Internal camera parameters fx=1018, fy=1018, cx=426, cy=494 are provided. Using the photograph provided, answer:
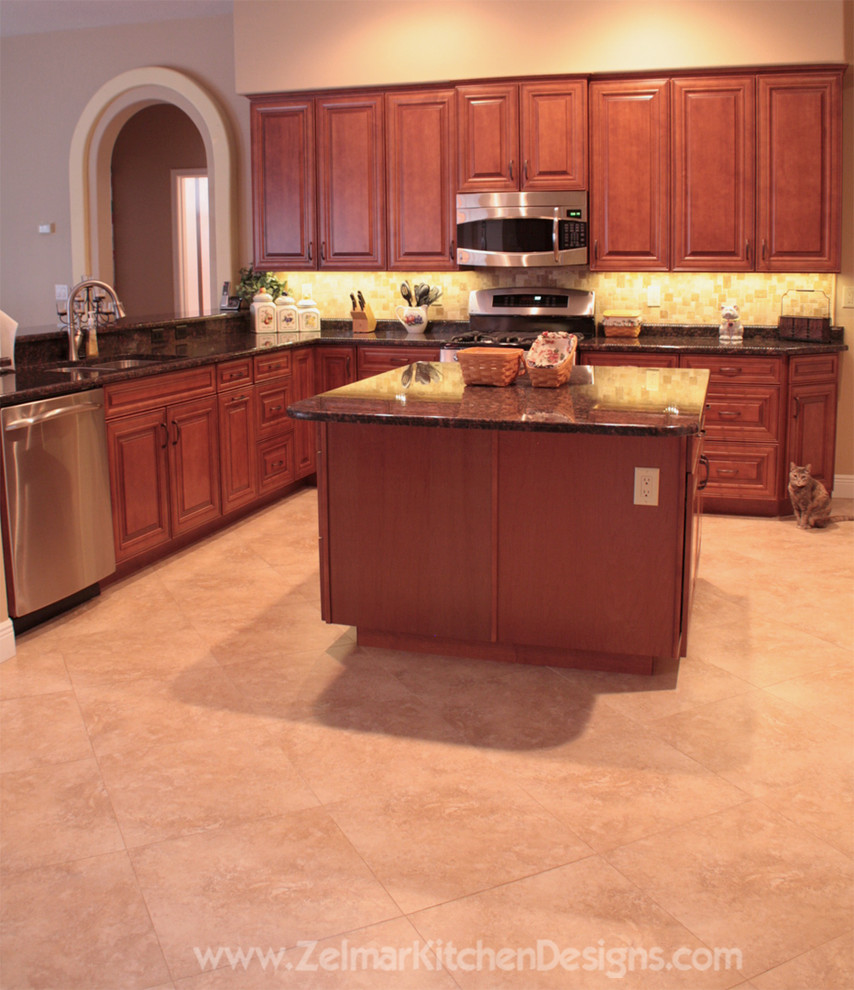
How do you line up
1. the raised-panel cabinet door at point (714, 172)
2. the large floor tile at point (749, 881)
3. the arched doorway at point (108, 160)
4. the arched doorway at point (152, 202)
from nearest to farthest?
the large floor tile at point (749, 881), the raised-panel cabinet door at point (714, 172), the arched doorway at point (108, 160), the arched doorway at point (152, 202)

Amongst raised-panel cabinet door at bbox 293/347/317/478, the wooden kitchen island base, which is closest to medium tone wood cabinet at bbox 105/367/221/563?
raised-panel cabinet door at bbox 293/347/317/478

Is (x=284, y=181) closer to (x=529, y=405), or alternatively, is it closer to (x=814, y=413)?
(x=814, y=413)

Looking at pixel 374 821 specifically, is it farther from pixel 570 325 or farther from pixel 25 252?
pixel 25 252

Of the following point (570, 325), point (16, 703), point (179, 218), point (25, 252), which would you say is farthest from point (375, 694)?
point (179, 218)

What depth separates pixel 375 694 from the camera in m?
3.21

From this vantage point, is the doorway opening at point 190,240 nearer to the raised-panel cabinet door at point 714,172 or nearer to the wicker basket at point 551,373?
the raised-panel cabinet door at point 714,172

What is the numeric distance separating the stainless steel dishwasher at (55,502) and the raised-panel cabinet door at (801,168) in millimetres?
3620

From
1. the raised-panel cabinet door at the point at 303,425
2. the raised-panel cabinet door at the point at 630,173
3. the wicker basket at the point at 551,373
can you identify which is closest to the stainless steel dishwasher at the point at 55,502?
the wicker basket at the point at 551,373

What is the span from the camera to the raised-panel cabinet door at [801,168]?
5281 millimetres

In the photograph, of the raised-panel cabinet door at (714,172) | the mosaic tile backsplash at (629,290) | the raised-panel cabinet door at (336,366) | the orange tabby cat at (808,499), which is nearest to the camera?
the orange tabby cat at (808,499)

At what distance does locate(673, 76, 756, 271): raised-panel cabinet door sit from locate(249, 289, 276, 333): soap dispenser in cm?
241

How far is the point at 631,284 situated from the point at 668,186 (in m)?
0.67

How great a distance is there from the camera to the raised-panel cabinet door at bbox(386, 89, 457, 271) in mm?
5812

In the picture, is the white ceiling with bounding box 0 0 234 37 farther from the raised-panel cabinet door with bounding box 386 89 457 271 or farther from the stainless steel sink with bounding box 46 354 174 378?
the stainless steel sink with bounding box 46 354 174 378
